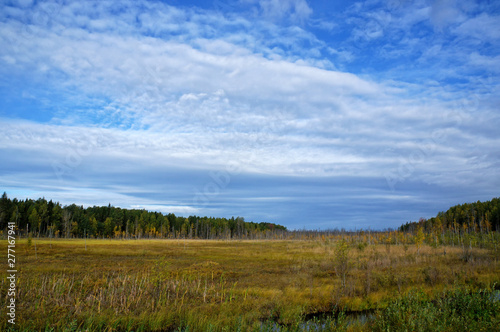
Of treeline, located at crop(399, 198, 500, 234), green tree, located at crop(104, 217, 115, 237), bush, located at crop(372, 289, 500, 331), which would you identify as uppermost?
treeline, located at crop(399, 198, 500, 234)

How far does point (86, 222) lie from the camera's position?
112875 mm

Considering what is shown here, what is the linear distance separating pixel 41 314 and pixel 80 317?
175 centimetres

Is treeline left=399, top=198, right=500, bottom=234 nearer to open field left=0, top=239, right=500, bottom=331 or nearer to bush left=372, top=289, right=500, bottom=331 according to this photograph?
open field left=0, top=239, right=500, bottom=331

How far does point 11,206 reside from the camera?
88.8 metres

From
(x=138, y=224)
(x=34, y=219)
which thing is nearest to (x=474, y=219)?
(x=138, y=224)

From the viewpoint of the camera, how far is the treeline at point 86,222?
90637 millimetres

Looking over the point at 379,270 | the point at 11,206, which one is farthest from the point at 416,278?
the point at 11,206

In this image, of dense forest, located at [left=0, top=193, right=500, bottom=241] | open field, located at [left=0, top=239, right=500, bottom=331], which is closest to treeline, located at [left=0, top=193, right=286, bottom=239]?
dense forest, located at [left=0, top=193, right=500, bottom=241]

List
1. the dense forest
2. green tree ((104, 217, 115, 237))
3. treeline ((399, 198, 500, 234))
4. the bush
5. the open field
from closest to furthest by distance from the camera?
the bush → the open field → the dense forest → treeline ((399, 198, 500, 234)) → green tree ((104, 217, 115, 237))

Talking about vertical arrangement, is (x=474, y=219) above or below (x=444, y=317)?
above

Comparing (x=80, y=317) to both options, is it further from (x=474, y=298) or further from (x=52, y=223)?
(x=52, y=223)

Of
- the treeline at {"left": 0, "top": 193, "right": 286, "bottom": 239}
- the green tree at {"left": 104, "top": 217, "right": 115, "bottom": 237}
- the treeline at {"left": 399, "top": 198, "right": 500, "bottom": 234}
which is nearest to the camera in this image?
the treeline at {"left": 0, "top": 193, "right": 286, "bottom": 239}

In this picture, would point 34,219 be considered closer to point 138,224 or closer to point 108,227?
point 108,227

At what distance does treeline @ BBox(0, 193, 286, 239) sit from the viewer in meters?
90.6
